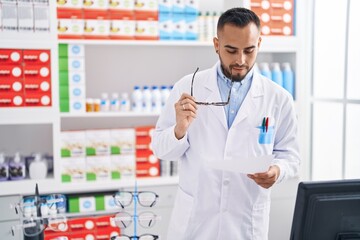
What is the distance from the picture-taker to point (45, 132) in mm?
3242

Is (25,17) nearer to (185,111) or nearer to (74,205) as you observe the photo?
(74,205)

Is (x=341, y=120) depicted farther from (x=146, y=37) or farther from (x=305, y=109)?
(x=146, y=37)

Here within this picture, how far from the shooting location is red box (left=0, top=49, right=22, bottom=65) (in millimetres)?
2734

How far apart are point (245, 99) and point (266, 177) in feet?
1.28

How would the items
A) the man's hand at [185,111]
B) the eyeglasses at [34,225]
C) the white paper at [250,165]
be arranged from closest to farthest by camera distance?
the eyeglasses at [34,225], the white paper at [250,165], the man's hand at [185,111]

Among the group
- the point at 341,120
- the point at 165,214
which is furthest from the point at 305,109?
the point at 165,214

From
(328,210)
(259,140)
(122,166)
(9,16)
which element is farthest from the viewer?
(122,166)

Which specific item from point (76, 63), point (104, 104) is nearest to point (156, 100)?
point (104, 104)

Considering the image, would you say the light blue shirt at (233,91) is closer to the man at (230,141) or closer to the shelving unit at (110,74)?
the man at (230,141)

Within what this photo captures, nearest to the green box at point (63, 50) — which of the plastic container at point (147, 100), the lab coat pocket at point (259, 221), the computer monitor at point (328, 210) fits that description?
the plastic container at point (147, 100)

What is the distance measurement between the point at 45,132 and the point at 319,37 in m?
2.24

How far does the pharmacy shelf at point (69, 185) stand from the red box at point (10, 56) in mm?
795

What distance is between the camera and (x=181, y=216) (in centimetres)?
179

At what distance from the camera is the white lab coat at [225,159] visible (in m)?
1.73
